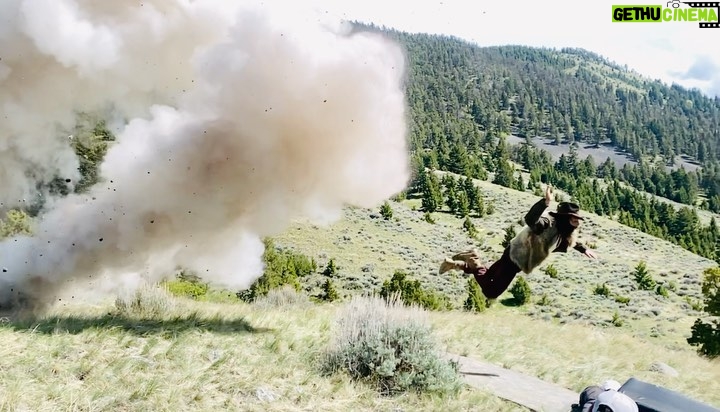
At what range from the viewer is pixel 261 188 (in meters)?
9.31

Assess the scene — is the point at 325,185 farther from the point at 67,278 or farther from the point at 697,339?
the point at 697,339

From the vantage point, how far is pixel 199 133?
9.07m

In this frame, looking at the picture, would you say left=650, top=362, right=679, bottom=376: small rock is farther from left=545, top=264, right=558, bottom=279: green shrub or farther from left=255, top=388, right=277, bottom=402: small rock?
left=545, top=264, right=558, bottom=279: green shrub

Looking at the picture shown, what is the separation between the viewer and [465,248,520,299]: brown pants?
8984 millimetres

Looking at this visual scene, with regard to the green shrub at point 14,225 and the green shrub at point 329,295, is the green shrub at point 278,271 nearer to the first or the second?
the green shrub at point 329,295

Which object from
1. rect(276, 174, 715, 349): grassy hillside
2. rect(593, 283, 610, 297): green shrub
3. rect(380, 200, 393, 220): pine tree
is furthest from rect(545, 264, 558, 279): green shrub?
rect(380, 200, 393, 220): pine tree

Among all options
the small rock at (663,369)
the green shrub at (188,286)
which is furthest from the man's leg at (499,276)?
the green shrub at (188,286)

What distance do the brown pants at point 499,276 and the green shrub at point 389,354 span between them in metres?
1.31

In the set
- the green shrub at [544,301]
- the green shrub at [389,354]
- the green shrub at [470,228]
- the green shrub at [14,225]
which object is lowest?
the green shrub at [544,301]

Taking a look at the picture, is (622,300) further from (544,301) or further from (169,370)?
(169,370)

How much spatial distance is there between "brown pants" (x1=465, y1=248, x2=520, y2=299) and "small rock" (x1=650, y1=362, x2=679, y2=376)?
5325 millimetres

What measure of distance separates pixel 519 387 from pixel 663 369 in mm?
5139

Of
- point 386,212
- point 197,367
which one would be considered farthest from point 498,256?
point 197,367

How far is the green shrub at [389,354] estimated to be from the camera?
782cm
